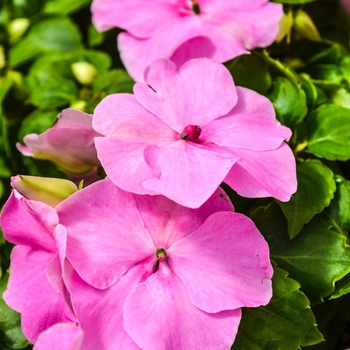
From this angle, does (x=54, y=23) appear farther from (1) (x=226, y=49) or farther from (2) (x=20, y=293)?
(2) (x=20, y=293)

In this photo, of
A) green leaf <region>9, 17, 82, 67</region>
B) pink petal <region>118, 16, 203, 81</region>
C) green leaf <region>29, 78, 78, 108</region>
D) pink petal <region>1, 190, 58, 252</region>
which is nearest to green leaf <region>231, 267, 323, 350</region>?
pink petal <region>1, 190, 58, 252</region>

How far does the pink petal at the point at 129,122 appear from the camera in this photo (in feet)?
1.75

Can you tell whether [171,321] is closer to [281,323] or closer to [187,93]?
[281,323]

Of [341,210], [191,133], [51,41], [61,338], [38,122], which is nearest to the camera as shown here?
[61,338]

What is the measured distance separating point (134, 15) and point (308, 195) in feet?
1.13

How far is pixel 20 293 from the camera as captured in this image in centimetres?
55

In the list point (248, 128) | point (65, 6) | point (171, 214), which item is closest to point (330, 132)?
point (248, 128)

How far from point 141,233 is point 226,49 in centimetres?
30

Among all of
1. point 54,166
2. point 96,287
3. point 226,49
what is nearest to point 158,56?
point 226,49

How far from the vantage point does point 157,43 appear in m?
0.71

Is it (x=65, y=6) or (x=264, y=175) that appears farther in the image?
(x=65, y=6)

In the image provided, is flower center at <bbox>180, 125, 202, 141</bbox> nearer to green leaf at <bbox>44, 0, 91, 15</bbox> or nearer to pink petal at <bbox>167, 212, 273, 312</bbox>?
pink petal at <bbox>167, 212, 273, 312</bbox>

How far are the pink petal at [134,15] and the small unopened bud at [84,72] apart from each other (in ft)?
0.24

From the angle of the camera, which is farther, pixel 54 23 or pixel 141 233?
pixel 54 23
